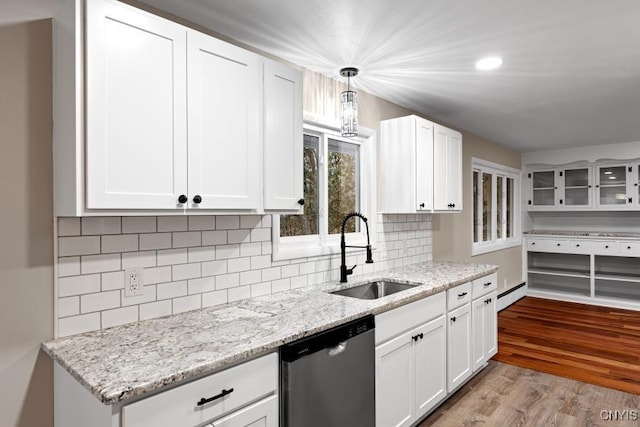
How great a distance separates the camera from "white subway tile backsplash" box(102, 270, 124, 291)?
67.3 inches

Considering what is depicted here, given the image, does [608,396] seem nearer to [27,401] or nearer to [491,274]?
[491,274]

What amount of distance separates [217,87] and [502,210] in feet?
17.6

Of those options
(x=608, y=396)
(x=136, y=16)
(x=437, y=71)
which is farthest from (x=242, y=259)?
(x=608, y=396)

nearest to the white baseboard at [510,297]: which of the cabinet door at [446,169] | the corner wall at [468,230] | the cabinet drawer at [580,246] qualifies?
the corner wall at [468,230]

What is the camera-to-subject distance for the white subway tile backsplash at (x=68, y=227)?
1600 millimetres

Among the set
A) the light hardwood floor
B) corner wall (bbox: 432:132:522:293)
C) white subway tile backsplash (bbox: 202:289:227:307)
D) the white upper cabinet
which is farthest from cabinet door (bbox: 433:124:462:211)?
white subway tile backsplash (bbox: 202:289:227:307)

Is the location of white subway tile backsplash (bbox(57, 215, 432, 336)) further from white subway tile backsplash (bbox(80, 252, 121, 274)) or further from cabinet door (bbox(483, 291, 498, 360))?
cabinet door (bbox(483, 291, 498, 360))

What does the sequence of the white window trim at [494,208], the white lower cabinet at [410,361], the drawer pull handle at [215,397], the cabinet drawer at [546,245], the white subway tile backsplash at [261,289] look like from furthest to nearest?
the cabinet drawer at [546,245] < the white window trim at [494,208] < the white subway tile backsplash at [261,289] < the white lower cabinet at [410,361] < the drawer pull handle at [215,397]

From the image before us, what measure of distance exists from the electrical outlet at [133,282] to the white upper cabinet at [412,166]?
203 centimetres

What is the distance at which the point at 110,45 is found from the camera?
1443 millimetres

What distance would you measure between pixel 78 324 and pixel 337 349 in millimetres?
1116

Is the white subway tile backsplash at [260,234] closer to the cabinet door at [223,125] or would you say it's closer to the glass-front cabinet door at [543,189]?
the cabinet door at [223,125]

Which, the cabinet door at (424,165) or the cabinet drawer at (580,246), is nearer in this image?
the cabinet door at (424,165)

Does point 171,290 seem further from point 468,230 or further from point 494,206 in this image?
point 494,206
